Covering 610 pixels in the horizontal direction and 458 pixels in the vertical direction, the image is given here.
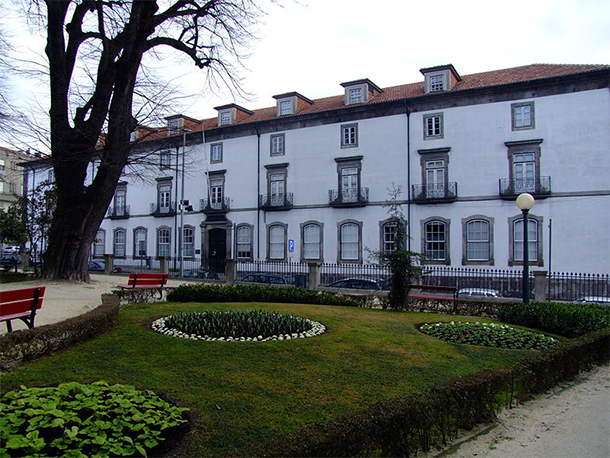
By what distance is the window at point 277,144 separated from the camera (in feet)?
109

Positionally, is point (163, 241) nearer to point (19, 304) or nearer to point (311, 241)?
point (311, 241)

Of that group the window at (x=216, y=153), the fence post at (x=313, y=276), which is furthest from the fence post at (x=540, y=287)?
the window at (x=216, y=153)

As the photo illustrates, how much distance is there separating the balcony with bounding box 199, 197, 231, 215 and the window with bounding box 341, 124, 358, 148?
9.99 metres

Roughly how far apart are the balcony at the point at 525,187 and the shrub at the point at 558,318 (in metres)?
14.3

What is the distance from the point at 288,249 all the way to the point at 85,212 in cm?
1685

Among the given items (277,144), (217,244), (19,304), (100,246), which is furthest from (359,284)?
(100,246)

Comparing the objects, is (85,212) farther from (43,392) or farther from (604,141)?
(604,141)

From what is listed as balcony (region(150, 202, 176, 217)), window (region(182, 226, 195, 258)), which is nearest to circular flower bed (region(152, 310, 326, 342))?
window (region(182, 226, 195, 258))

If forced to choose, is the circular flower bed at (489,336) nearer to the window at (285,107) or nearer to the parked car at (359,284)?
the parked car at (359,284)

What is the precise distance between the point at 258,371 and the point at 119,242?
38.2 meters

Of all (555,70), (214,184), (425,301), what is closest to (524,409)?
(425,301)

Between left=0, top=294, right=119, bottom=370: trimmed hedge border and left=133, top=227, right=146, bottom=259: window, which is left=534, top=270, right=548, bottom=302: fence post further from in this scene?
left=133, top=227, right=146, bottom=259: window

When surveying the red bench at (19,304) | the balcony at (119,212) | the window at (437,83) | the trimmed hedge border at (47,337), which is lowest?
the trimmed hedge border at (47,337)

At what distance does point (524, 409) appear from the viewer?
5828mm
